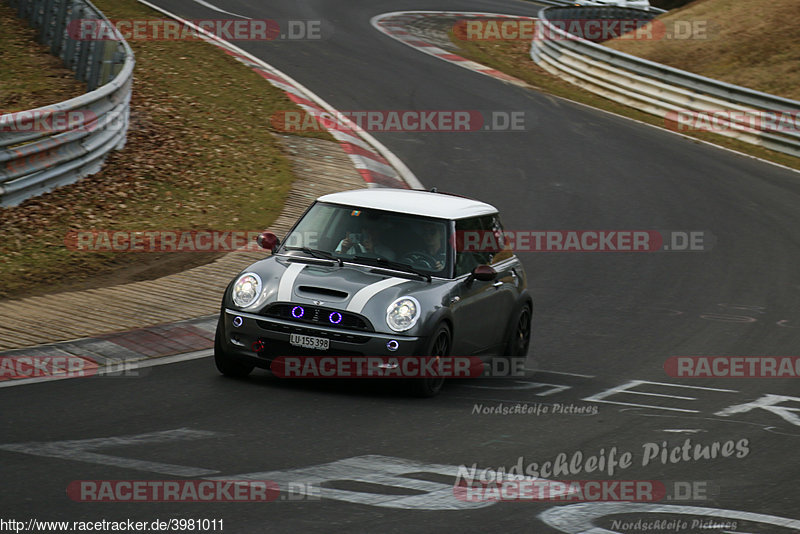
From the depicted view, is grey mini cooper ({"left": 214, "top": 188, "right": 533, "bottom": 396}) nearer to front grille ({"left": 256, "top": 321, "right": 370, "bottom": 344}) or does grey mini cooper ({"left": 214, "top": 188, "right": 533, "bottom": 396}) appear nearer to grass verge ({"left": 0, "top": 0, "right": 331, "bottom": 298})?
front grille ({"left": 256, "top": 321, "right": 370, "bottom": 344})

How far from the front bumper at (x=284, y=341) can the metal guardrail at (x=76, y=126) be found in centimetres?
560

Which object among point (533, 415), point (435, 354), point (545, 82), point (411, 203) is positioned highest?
point (411, 203)

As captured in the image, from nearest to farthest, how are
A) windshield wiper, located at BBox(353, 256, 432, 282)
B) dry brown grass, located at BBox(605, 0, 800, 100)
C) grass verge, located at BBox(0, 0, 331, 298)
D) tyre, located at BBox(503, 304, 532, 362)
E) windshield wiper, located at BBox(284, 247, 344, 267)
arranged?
windshield wiper, located at BBox(353, 256, 432, 282), windshield wiper, located at BBox(284, 247, 344, 267), tyre, located at BBox(503, 304, 532, 362), grass verge, located at BBox(0, 0, 331, 298), dry brown grass, located at BBox(605, 0, 800, 100)

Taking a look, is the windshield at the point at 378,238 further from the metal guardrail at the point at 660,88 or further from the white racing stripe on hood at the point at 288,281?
the metal guardrail at the point at 660,88

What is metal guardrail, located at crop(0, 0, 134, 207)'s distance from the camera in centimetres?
1399

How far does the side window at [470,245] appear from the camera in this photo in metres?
10.2

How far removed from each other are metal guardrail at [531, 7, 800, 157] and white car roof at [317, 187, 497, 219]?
1606 centimetres

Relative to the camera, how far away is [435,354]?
9398 millimetres

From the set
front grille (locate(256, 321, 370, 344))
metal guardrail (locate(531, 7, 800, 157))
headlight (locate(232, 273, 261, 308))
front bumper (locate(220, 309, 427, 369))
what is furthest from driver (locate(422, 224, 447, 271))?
metal guardrail (locate(531, 7, 800, 157))

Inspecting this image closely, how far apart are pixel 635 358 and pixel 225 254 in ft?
17.6

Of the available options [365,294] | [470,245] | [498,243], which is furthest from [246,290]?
[498,243]

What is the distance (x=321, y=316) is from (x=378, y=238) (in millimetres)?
1148

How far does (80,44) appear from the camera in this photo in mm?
21547

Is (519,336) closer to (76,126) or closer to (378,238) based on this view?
(378,238)
